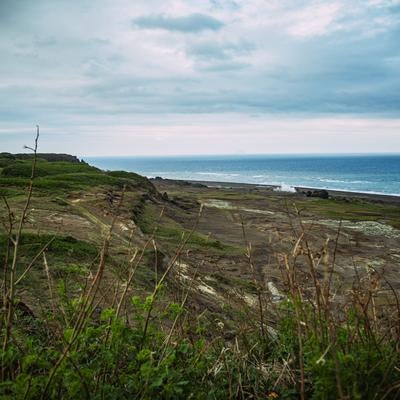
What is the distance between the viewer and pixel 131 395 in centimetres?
293

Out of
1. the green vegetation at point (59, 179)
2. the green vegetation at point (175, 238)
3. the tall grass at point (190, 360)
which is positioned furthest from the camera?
the green vegetation at point (59, 179)

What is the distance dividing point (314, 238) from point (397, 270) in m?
5.85

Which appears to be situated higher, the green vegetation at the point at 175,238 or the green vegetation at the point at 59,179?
the green vegetation at the point at 59,179

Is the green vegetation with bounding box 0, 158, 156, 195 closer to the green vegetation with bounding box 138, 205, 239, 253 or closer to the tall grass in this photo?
the green vegetation with bounding box 138, 205, 239, 253

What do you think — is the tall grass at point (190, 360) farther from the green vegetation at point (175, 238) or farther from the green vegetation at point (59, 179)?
the green vegetation at point (175, 238)

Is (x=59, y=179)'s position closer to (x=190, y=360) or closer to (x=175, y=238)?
(x=175, y=238)

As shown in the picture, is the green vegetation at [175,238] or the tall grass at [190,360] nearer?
the tall grass at [190,360]

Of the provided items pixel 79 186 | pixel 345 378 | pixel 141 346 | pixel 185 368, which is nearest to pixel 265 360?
pixel 185 368

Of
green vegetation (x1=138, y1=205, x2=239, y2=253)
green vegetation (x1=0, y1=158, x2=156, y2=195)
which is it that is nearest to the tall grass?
green vegetation (x1=0, y1=158, x2=156, y2=195)

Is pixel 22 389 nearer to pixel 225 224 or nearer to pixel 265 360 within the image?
pixel 265 360

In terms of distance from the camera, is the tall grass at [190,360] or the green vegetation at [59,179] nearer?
the tall grass at [190,360]

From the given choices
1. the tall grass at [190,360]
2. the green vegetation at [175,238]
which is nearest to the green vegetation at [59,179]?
the green vegetation at [175,238]

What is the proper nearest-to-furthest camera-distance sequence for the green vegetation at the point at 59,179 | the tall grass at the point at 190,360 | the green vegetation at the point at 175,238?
1. the tall grass at the point at 190,360
2. the green vegetation at the point at 175,238
3. the green vegetation at the point at 59,179

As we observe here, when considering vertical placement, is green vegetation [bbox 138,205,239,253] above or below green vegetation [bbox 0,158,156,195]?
below
